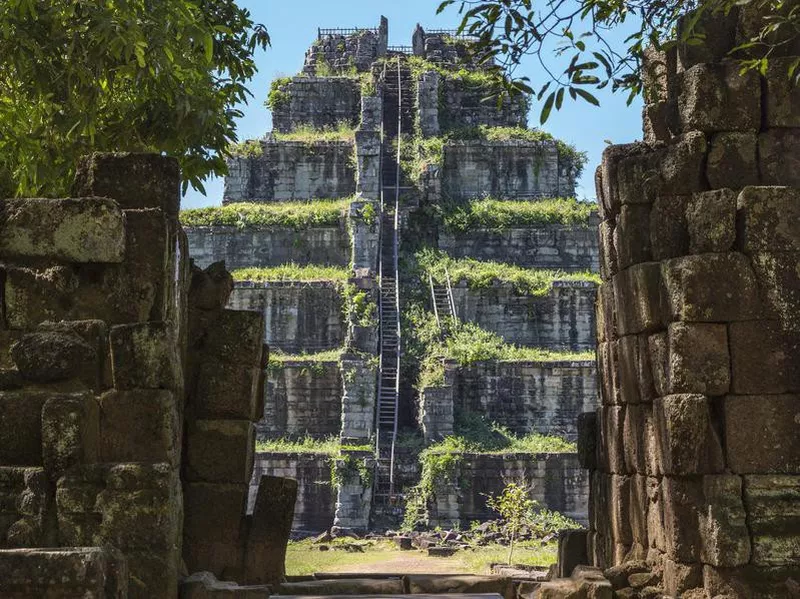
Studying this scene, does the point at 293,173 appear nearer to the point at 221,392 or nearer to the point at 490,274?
the point at 490,274

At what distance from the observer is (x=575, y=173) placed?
37.1 m

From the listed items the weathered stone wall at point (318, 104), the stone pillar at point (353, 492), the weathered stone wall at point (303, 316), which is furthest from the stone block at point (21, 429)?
the weathered stone wall at point (318, 104)

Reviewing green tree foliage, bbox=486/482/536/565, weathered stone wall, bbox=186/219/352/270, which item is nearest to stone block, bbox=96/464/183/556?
green tree foliage, bbox=486/482/536/565

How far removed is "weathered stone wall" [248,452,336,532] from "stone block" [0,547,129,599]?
67.6 feet

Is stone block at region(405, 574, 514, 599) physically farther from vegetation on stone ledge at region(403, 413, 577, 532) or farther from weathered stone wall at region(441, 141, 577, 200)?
weathered stone wall at region(441, 141, 577, 200)

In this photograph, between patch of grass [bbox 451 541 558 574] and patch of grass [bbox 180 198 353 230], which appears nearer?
patch of grass [bbox 451 541 558 574]

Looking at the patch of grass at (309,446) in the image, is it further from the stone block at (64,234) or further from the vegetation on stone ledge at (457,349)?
the stone block at (64,234)

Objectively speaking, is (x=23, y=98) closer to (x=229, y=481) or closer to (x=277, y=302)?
(x=229, y=481)

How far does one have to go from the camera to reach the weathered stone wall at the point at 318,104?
39688mm

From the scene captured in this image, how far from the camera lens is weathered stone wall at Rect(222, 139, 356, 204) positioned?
121 ft

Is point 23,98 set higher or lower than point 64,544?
higher

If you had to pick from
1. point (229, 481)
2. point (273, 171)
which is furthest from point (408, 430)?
point (229, 481)

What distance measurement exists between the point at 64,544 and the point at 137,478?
540mm

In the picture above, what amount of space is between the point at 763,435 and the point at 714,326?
0.79 meters
